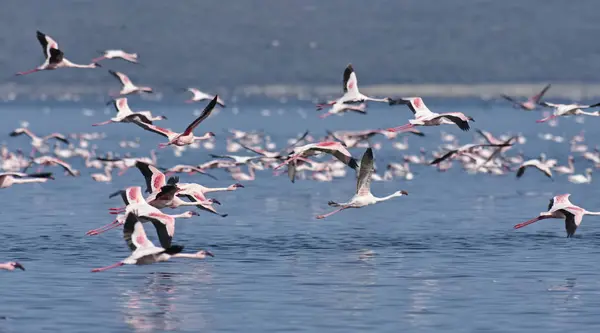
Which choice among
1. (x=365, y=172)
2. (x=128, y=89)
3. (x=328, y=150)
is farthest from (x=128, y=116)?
(x=365, y=172)

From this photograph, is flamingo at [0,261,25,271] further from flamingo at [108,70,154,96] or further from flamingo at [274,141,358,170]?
flamingo at [108,70,154,96]

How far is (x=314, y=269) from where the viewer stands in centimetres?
2711

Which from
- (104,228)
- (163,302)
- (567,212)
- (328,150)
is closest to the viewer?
(163,302)

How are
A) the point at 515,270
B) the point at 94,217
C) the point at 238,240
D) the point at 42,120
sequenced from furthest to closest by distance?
1. the point at 42,120
2. the point at 94,217
3. the point at 238,240
4. the point at 515,270

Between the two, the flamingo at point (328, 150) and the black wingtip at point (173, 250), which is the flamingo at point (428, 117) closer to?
the flamingo at point (328, 150)

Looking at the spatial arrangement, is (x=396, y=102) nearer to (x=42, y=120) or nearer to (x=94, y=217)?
(x=94, y=217)

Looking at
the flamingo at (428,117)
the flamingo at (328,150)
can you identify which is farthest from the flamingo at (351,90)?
the flamingo at (328,150)

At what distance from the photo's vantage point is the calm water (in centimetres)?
2198

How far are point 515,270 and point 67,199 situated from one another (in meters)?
20.0

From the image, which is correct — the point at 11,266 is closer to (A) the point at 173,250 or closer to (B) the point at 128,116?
(A) the point at 173,250

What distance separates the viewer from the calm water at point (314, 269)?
21984 millimetres

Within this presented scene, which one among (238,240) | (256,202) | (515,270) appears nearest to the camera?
(515,270)

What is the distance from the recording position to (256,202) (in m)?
43.0

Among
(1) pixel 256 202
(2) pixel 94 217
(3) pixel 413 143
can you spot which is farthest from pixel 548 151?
(2) pixel 94 217
